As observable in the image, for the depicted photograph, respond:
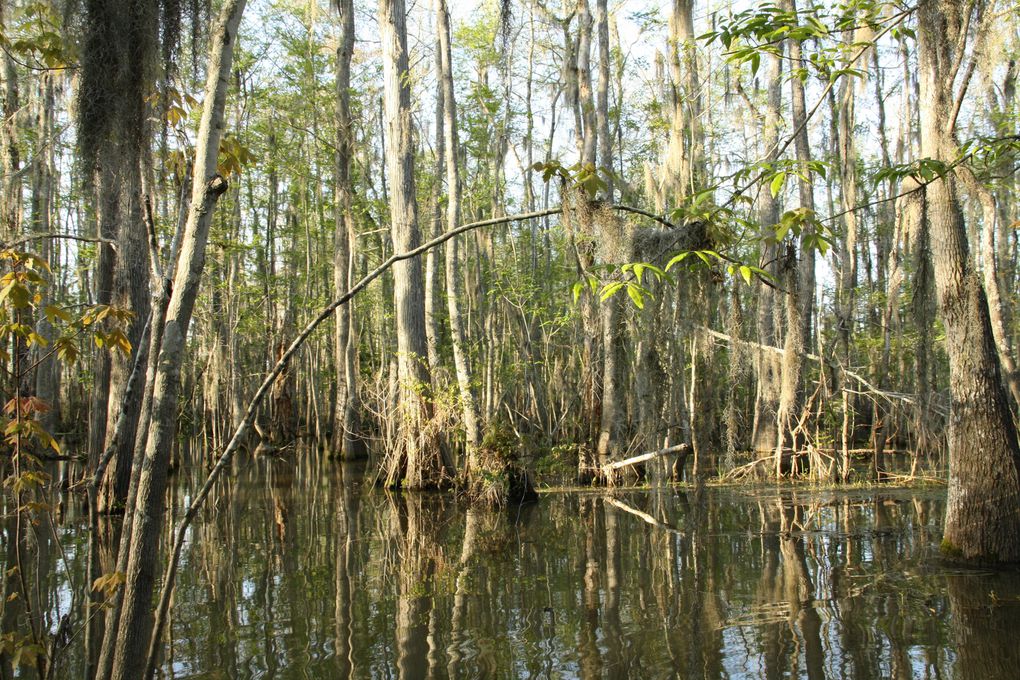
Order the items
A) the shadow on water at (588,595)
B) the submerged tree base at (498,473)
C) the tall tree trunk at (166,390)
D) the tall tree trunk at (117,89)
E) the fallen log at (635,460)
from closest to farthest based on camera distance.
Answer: the tall tree trunk at (166,390), the tall tree trunk at (117,89), the shadow on water at (588,595), the fallen log at (635,460), the submerged tree base at (498,473)

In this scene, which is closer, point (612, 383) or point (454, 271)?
point (612, 383)

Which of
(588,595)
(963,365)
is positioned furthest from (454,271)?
(963,365)

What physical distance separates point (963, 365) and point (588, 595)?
3210 millimetres

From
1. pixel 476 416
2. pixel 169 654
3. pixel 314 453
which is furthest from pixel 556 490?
pixel 314 453

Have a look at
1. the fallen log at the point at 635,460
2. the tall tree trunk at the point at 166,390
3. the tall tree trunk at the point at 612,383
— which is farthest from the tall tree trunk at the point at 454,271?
the tall tree trunk at the point at 166,390

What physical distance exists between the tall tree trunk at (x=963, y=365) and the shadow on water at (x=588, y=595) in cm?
41

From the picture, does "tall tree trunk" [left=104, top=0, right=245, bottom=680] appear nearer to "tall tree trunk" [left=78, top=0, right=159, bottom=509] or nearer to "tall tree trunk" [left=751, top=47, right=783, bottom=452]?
"tall tree trunk" [left=78, top=0, right=159, bottom=509]

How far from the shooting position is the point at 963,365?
588 cm

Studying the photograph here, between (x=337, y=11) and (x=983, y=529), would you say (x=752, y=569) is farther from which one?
(x=337, y=11)

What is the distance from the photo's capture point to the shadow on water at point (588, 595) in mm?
4223

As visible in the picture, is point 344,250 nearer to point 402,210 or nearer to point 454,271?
point 402,210

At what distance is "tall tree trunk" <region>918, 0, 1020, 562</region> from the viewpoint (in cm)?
578

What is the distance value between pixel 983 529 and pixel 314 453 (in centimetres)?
1416

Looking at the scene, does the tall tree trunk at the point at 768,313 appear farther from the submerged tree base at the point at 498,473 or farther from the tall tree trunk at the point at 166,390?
the tall tree trunk at the point at 166,390
